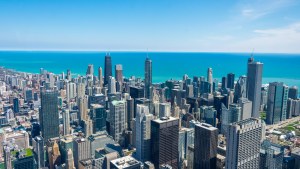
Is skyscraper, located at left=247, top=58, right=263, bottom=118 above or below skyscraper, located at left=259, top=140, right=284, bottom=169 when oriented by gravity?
above

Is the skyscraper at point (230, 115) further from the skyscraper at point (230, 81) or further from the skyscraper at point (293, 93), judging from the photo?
the skyscraper at point (230, 81)

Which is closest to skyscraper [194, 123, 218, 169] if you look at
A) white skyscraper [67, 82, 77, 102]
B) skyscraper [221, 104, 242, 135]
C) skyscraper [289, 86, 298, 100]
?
skyscraper [221, 104, 242, 135]

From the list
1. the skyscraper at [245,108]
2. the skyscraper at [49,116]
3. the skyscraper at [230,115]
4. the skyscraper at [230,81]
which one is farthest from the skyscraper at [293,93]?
the skyscraper at [49,116]

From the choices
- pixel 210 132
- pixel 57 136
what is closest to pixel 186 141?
pixel 210 132

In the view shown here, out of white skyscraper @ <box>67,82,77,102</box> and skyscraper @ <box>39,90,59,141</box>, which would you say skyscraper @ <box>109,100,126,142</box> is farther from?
white skyscraper @ <box>67,82,77,102</box>

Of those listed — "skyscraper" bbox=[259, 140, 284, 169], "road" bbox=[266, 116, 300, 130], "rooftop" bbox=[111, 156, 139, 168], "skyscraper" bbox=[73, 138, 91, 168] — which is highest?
"rooftop" bbox=[111, 156, 139, 168]

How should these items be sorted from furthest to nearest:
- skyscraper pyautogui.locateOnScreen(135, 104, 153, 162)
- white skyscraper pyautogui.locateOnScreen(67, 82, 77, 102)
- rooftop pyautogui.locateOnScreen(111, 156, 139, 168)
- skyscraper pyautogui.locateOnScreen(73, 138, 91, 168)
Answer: white skyscraper pyautogui.locateOnScreen(67, 82, 77, 102) → skyscraper pyautogui.locateOnScreen(135, 104, 153, 162) → skyscraper pyautogui.locateOnScreen(73, 138, 91, 168) → rooftop pyautogui.locateOnScreen(111, 156, 139, 168)

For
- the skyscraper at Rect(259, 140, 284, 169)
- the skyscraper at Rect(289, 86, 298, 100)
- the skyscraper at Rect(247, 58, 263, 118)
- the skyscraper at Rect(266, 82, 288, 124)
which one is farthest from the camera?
the skyscraper at Rect(289, 86, 298, 100)
